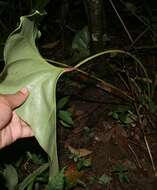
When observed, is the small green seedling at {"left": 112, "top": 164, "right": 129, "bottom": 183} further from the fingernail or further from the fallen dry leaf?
the fingernail

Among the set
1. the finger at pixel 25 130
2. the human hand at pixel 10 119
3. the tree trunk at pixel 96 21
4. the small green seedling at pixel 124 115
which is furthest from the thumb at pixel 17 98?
the small green seedling at pixel 124 115

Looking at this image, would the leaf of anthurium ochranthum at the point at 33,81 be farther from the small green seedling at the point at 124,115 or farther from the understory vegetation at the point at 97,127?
the small green seedling at the point at 124,115

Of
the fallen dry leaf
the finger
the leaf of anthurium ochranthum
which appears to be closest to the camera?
the leaf of anthurium ochranthum

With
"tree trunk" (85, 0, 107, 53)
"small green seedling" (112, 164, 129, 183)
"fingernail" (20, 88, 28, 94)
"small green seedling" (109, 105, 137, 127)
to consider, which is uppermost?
"fingernail" (20, 88, 28, 94)

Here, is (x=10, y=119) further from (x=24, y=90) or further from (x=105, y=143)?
(x=105, y=143)

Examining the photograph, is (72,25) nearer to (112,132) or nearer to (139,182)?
(112,132)

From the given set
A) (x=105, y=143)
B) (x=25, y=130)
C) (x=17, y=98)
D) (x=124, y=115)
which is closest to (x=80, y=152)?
(x=105, y=143)

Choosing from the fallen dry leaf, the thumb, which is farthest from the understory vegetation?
the thumb
